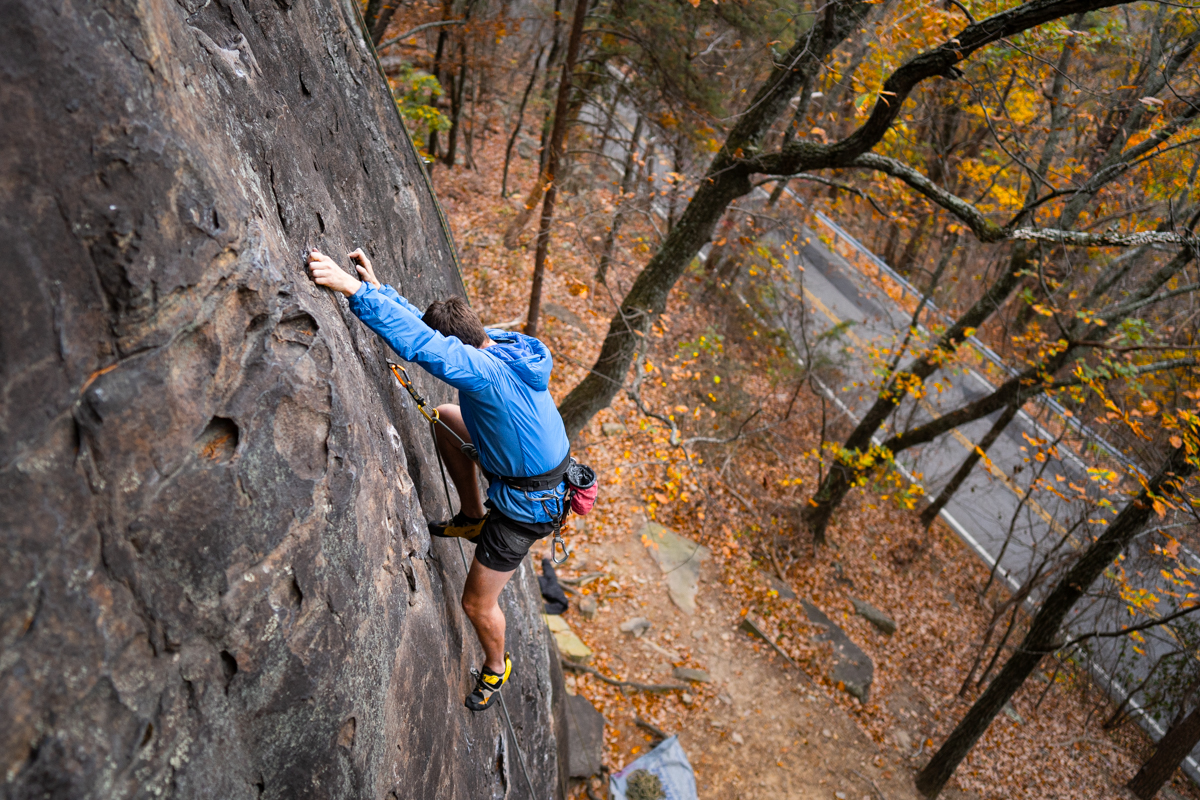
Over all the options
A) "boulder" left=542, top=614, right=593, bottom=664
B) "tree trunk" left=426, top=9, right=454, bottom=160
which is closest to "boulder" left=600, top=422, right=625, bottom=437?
"boulder" left=542, top=614, right=593, bottom=664

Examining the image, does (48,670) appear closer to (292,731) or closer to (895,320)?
(292,731)

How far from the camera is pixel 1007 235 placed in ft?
19.0

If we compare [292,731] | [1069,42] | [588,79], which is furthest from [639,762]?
[588,79]

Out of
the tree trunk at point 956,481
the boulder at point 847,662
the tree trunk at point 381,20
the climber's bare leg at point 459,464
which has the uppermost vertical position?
the tree trunk at point 381,20

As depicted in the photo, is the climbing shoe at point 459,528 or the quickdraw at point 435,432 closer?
the quickdraw at point 435,432

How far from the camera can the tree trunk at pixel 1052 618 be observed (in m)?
8.07

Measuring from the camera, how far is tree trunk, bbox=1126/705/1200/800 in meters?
11.6

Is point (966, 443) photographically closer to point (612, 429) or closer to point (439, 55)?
point (612, 429)

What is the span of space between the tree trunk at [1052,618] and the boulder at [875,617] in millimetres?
2923

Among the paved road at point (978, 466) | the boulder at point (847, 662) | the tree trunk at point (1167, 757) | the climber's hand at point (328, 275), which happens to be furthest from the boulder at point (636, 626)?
the tree trunk at point (1167, 757)

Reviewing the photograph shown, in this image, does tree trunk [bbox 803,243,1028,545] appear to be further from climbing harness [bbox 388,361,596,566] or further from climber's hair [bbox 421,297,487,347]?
climber's hair [bbox 421,297,487,347]

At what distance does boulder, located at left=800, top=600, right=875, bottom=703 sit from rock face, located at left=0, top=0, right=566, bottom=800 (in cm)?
967

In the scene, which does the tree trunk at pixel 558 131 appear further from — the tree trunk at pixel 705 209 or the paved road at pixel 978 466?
the paved road at pixel 978 466

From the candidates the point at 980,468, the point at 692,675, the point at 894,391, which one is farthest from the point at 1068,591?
the point at 980,468
